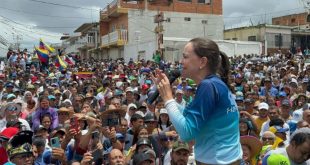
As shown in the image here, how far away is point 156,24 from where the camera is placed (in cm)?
3647

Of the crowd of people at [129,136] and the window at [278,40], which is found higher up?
the window at [278,40]

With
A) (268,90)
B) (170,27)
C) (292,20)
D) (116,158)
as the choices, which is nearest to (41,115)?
(116,158)

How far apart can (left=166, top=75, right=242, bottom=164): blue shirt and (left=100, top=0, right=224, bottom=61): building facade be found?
32.3m

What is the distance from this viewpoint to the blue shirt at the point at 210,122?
7.11 feet

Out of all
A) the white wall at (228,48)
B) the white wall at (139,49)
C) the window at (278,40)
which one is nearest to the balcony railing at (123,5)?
the white wall at (139,49)

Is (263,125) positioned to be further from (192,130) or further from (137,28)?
(137,28)

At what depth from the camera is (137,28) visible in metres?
37.0

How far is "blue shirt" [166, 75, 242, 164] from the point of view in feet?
7.11

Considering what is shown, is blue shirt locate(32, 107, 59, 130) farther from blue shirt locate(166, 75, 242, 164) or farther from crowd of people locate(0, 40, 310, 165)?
blue shirt locate(166, 75, 242, 164)

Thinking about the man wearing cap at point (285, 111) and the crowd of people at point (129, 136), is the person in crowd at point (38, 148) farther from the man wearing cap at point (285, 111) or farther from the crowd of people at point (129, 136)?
the man wearing cap at point (285, 111)

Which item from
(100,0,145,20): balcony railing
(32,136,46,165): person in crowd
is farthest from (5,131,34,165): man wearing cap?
(100,0,145,20): balcony railing

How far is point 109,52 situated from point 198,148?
41.0 meters

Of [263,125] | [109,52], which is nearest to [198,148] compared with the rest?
[263,125]

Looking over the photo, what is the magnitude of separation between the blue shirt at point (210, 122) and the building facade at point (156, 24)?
106 feet
